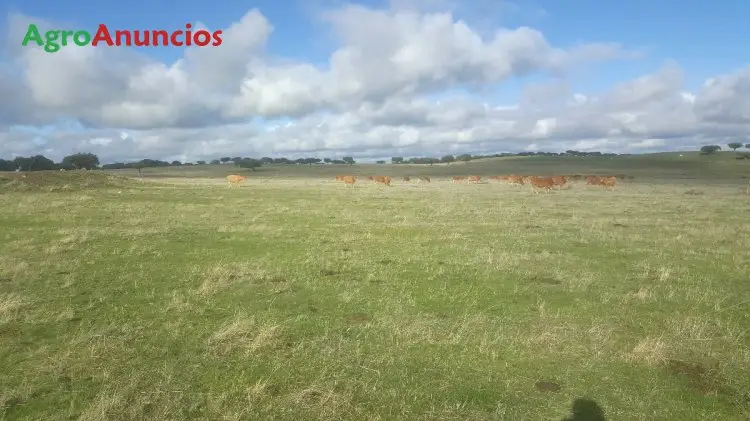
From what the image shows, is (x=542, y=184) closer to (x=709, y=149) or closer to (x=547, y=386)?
(x=547, y=386)

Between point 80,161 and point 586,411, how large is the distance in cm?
12589

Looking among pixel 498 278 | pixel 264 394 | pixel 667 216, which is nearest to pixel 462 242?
pixel 498 278

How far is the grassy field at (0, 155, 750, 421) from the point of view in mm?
6496

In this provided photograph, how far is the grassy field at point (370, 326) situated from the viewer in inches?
256

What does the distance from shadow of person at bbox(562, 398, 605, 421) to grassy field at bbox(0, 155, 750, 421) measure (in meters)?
0.03

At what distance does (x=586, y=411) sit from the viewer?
6.35 m

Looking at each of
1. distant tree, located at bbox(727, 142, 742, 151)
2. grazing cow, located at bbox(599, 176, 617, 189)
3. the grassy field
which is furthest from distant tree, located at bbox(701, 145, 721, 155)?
the grassy field

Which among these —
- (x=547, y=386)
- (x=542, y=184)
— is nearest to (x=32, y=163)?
(x=542, y=184)

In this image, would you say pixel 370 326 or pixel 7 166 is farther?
pixel 7 166

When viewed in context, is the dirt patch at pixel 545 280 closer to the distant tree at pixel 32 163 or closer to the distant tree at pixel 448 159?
the distant tree at pixel 32 163

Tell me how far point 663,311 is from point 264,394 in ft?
28.7

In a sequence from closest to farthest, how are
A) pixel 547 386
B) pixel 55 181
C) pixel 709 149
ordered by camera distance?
pixel 547 386 < pixel 55 181 < pixel 709 149

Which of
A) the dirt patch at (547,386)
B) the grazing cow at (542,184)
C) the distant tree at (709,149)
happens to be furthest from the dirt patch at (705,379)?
the distant tree at (709,149)

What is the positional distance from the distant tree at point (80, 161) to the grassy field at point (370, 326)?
10474 centimetres
